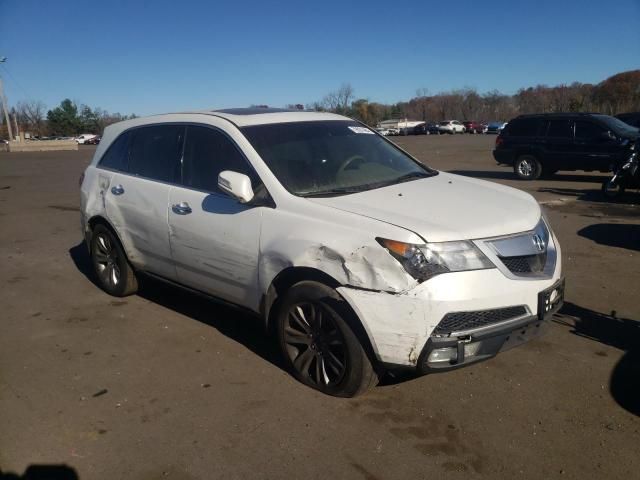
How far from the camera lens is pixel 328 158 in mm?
4203

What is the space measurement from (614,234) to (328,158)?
5417mm

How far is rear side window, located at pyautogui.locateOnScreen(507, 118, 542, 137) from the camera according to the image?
1477cm

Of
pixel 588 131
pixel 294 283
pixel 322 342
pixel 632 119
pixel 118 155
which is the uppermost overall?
pixel 632 119

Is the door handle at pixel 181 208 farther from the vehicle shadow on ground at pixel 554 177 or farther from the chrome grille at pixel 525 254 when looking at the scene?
the vehicle shadow on ground at pixel 554 177

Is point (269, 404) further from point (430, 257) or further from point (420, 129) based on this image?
point (420, 129)

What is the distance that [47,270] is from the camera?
6.76 meters

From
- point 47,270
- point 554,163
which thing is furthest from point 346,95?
A: point 47,270

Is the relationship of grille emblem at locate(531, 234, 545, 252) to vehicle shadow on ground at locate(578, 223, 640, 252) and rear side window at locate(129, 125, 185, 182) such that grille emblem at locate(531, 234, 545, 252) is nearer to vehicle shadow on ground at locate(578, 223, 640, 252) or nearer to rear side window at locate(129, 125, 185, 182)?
rear side window at locate(129, 125, 185, 182)

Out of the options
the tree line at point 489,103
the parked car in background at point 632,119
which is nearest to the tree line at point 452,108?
the tree line at point 489,103

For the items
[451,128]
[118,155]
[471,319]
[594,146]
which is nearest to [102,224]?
[118,155]

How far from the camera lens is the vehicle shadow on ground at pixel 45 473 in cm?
282

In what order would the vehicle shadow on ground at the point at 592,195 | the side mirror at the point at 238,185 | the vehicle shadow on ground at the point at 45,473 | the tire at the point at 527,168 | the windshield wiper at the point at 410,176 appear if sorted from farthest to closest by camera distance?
the tire at the point at 527,168
the vehicle shadow on ground at the point at 592,195
the windshield wiper at the point at 410,176
the side mirror at the point at 238,185
the vehicle shadow on ground at the point at 45,473

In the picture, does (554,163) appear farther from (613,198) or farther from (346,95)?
(346,95)

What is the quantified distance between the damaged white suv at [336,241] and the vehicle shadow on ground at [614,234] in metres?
3.77
